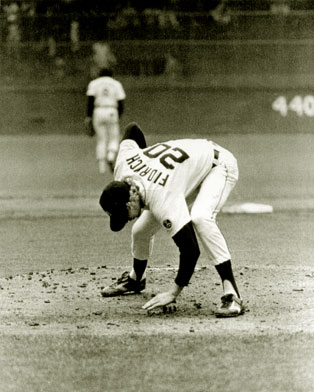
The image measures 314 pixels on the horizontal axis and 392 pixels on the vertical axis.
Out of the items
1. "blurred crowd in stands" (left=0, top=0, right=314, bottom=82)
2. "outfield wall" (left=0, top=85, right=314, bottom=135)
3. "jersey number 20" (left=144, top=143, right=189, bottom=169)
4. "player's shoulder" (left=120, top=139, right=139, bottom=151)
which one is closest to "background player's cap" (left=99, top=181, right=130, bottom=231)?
"jersey number 20" (left=144, top=143, right=189, bottom=169)

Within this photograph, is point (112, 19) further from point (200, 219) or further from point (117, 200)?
point (117, 200)

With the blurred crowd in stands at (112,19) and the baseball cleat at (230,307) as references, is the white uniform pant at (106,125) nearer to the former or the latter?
the blurred crowd in stands at (112,19)

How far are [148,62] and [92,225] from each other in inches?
522

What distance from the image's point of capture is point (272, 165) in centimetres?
1777

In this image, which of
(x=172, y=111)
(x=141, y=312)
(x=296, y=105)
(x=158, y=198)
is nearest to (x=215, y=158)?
(x=158, y=198)

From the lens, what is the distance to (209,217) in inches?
233

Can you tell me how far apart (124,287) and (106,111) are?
10885 millimetres

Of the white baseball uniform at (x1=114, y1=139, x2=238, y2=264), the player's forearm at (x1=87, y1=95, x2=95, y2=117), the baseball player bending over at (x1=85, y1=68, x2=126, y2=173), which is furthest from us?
the baseball player bending over at (x1=85, y1=68, x2=126, y2=173)

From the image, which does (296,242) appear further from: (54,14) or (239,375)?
(54,14)

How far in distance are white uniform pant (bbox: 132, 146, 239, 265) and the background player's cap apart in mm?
506

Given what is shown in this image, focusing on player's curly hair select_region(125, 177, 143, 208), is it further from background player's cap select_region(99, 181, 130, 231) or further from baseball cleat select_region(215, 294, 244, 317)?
baseball cleat select_region(215, 294, 244, 317)

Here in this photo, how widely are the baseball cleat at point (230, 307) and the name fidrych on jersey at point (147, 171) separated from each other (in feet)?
2.95

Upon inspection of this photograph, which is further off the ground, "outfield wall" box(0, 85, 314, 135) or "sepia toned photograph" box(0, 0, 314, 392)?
"sepia toned photograph" box(0, 0, 314, 392)

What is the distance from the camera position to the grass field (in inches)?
183
